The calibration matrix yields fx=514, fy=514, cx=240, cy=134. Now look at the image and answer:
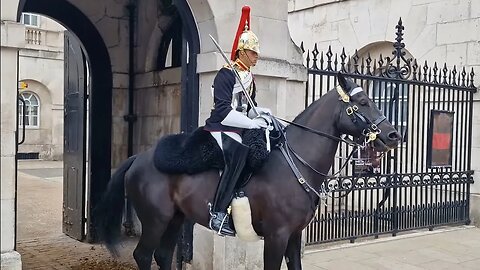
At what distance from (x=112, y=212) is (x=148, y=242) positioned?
0.56 meters

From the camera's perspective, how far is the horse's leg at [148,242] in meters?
4.63

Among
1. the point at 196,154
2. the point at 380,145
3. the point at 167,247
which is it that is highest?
the point at 380,145

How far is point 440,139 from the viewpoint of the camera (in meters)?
9.07

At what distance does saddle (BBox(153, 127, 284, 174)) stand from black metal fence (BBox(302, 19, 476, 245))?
312 centimetres

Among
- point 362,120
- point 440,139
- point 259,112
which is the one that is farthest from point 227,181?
point 440,139

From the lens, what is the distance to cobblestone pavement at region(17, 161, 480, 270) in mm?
6656

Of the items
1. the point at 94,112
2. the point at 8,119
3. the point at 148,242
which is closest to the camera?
the point at 8,119

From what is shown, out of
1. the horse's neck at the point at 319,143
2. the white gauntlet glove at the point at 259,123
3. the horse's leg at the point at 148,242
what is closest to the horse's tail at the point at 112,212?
the horse's leg at the point at 148,242

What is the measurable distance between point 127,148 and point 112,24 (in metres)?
2.00

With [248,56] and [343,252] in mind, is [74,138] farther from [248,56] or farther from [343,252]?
[248,56]

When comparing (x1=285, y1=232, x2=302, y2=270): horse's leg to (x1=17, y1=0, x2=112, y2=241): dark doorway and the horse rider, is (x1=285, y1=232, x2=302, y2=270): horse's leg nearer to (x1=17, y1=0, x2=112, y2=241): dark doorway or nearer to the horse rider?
the horse rider

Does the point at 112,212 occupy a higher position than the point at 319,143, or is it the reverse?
the point at 319,143

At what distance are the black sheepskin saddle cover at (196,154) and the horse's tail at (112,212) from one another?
585mm

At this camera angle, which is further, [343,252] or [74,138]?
[74,138]
